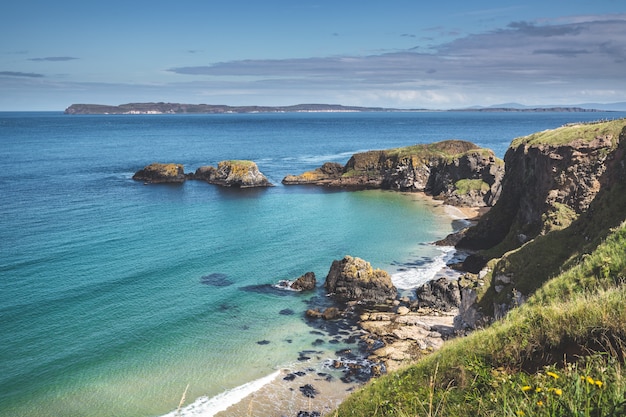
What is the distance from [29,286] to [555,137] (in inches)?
2136

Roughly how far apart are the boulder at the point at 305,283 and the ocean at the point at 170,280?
133 centimetres

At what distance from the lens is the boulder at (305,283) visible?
45.3 metres

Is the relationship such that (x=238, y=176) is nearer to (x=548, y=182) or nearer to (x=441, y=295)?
(x=548, y=182)

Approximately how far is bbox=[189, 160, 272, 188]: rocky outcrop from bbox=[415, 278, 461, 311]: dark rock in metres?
65.1

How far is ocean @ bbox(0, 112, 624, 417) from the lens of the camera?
29.9 metres

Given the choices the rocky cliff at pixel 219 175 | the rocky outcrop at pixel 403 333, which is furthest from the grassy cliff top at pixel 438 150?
the rocky outcrop at pixel 403 333

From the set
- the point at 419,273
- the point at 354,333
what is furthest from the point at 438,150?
the point at 354,333

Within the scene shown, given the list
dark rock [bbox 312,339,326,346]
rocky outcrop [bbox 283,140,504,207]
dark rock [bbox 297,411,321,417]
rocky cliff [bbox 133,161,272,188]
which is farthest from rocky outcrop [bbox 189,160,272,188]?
dark rock [bbox 297,411,321,417]

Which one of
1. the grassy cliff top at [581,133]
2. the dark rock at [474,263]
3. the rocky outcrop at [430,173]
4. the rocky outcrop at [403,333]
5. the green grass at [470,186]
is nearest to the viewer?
the rocky outcrop at [403,333]

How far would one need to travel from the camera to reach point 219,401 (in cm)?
2791

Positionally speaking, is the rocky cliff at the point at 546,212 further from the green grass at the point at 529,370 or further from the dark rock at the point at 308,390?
the dark rock at the point at 308,390

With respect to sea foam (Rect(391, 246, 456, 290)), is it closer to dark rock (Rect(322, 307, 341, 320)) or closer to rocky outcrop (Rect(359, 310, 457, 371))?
rocky outcrop (Rect(359, 310, 457, 371))

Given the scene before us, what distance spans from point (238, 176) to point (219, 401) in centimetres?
7739

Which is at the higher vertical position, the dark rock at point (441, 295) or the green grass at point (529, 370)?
the green grass at point (529, 370)
